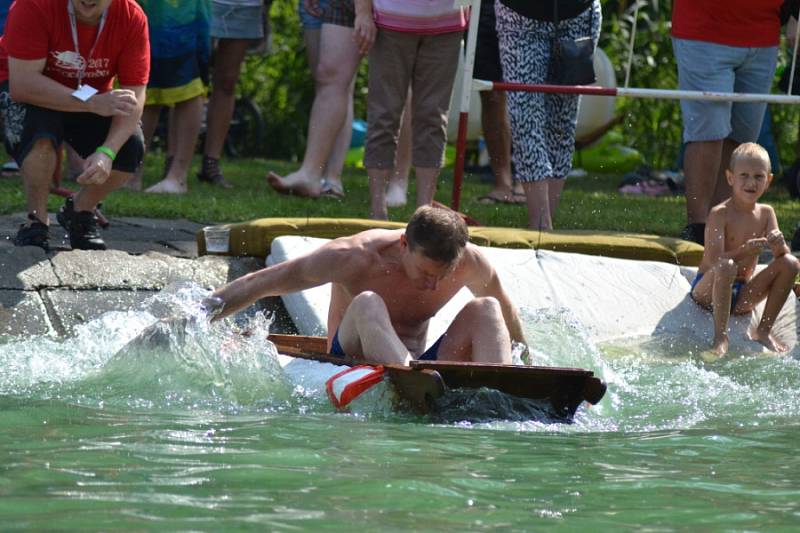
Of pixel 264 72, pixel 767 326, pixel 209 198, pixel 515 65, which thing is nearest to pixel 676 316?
pixel 767 326

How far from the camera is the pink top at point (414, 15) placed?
8.02m

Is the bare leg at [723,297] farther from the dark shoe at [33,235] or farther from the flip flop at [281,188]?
the dark shoe at [33,235]

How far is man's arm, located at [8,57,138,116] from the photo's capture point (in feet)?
22.7

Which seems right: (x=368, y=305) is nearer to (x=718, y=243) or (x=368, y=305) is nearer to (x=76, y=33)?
(x=76, y=33)

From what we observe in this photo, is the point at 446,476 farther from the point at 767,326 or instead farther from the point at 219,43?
the point at 219,43

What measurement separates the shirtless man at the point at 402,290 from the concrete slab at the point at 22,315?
1253 millimetres

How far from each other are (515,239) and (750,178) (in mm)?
1305

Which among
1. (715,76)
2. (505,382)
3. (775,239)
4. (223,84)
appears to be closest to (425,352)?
(505,382)

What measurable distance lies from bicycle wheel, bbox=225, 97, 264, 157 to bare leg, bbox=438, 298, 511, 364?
779 centimetres

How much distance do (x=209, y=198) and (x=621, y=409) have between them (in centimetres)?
405

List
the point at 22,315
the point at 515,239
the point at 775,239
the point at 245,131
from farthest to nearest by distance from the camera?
the point at 245,131
the point at 515,239
the point at 775,239
the point at 22,315

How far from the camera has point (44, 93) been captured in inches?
273

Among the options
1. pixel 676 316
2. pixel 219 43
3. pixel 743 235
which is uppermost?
pixel 219 43

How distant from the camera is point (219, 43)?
963 cm
